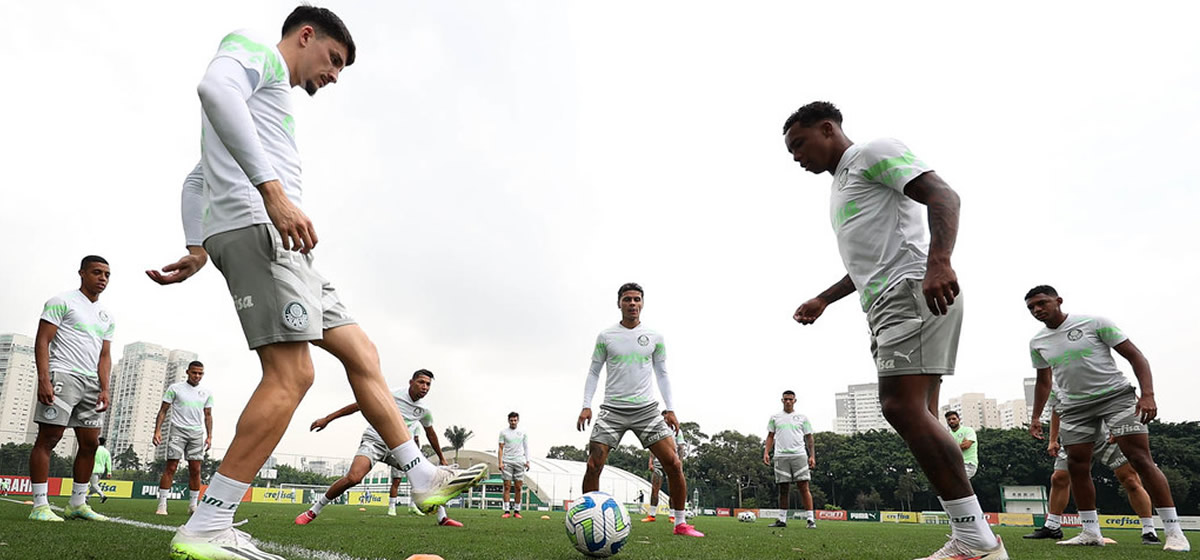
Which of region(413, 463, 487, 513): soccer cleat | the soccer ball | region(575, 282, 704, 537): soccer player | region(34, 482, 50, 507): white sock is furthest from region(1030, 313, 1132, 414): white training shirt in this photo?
region(34, 482, 50, 507): white sock

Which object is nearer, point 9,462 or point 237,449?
point 237,449

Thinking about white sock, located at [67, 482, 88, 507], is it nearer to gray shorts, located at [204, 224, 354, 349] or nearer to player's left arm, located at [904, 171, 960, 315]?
gray shorts, located at [204, 224, 354, 349]

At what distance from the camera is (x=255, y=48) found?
2934 millimetres

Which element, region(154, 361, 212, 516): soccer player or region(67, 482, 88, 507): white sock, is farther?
region(154, 361, 212, 516): soccer player

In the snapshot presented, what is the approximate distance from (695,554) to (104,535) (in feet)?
13.3

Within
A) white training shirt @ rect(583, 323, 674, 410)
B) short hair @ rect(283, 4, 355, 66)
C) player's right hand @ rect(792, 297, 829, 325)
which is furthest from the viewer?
white training shirt @ rect(583, 323, 674, 410)

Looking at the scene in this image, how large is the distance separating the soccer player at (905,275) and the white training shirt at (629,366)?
402 centimetres

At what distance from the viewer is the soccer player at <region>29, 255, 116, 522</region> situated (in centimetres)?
664

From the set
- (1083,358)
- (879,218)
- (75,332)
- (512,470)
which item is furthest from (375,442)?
(512,470)

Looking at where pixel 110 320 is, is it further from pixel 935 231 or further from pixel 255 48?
pixel 935 231

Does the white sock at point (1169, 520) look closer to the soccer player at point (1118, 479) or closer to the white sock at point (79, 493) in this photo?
the soccer player at point (1118, 479)

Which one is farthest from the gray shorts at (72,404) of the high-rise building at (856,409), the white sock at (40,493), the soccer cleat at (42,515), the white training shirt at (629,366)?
the high-rise building at (856,409)

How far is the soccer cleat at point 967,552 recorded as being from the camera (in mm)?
3160

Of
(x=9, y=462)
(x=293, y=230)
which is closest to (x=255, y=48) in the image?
(x=293, y=230)
